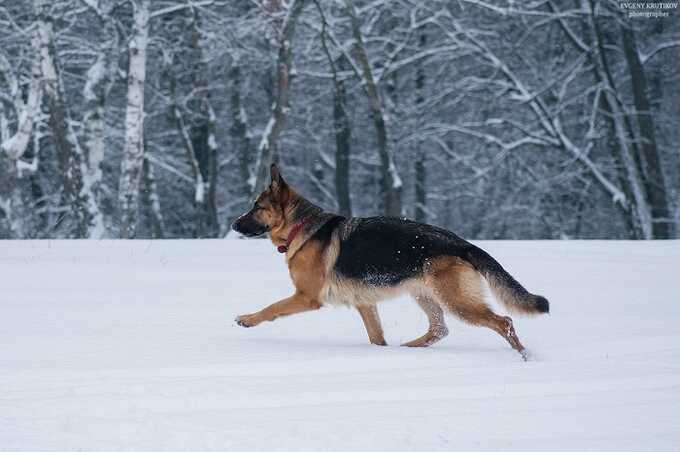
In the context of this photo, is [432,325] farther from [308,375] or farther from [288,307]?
[308,375]

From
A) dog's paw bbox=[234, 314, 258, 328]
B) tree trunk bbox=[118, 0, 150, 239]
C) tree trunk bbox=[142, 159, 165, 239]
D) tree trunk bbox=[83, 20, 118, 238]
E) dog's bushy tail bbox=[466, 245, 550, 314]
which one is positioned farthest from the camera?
tree trunk bbox=[142, 159, 165, 239]

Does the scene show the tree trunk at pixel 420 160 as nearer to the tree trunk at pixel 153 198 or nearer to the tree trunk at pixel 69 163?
the tree trunk at pixel 153 198

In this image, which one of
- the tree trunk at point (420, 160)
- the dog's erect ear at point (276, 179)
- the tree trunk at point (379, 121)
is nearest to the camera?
the dog's erect ear at point (276, 179)

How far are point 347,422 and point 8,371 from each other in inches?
85.8

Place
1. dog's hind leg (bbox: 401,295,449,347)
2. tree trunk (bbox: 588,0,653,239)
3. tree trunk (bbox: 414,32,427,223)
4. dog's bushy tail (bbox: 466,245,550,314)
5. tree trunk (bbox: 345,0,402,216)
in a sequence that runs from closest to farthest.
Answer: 1. dog's bushy tail (bbox: 466,245,550,314)
2. dog's hind leg (bbox: 401,295,449,347)
3. tree trunk (bbox: 345,0,402,216)
4. tree trunk (bbox: 588,0,653,239)
5. tree trunk (bbox: 414,32,427,223)

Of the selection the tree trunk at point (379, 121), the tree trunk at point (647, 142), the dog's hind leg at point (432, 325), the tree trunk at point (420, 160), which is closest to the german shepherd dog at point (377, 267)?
the dog's hind leg at point (432, 325)

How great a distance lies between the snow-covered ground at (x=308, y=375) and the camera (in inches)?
151

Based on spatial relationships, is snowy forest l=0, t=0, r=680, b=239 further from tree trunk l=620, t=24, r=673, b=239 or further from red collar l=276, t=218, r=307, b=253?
red collar l=276, t=218, r=307, b=253

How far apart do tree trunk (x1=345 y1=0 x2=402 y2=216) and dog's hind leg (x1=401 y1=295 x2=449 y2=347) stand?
49.2 feet

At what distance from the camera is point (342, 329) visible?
780cm

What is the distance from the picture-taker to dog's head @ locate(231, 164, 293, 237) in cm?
730

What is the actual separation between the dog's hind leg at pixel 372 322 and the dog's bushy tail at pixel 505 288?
3.04ft

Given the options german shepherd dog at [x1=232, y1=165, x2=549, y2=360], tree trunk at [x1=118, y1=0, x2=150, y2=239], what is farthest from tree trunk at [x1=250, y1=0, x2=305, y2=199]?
german shepherd dog at [x1=232, y1=165, x2=549, y2=360]

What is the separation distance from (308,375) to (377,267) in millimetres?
1610
